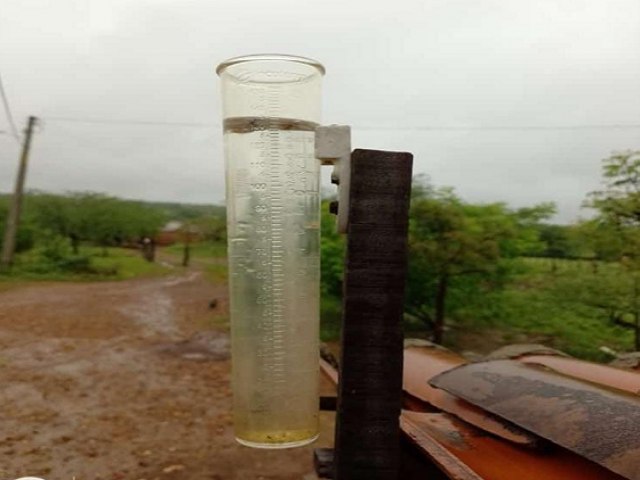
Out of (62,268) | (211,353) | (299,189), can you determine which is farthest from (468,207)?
(62,268)

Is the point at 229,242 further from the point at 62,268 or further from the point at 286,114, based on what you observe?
the point at 62,268

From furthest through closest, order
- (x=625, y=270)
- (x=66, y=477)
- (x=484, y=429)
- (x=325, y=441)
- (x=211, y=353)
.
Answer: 1. (x=211, y=353)
2. (x=625, y=270)
3. (x=325, y=441)
4. (x=66, y=477)
5. (x=484, y=429)

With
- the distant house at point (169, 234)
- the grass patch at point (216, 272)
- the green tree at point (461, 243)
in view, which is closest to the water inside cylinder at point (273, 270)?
the green tree at point (461, 243)

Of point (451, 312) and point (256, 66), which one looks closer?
point (256, 66)

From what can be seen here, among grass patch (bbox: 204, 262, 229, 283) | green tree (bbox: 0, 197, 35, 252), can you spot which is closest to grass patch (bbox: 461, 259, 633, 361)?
grass patch (bbox: 204, 262, 229, 283)

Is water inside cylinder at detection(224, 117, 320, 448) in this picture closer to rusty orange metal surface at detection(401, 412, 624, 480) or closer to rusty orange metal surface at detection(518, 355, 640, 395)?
rusty orange metal surface at detection(401, 412, 624, 480)

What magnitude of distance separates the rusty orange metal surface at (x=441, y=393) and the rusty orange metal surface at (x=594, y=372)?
2.00 feet

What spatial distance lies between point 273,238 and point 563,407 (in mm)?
1375

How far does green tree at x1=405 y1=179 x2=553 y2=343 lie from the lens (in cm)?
845

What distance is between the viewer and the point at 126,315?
37.7 ft

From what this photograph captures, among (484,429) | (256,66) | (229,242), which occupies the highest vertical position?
(256,66)

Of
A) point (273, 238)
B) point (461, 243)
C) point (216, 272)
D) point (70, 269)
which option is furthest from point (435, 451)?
point (216, 272)

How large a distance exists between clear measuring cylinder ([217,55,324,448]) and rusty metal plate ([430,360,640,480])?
3.11ft

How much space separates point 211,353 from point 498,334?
174 inches
